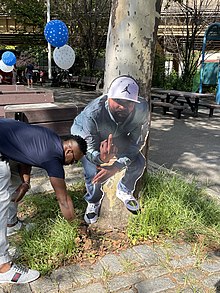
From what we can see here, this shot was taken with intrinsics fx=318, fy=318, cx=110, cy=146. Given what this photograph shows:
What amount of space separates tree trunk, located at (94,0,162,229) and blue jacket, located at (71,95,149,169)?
30 centimetres

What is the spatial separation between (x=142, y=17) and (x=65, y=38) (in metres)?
7.31

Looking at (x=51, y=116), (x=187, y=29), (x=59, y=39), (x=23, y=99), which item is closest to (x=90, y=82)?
(x=187, y=29)

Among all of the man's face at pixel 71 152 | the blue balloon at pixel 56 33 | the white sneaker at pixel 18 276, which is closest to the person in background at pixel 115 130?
the man's face at pixel 71 152

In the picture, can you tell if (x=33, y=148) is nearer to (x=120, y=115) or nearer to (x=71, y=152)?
(x=71, y=152)

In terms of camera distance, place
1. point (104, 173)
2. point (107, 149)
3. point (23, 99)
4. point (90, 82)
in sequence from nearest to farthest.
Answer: point (107, 149)
point (104, 173)
point (23, 99)
point (90, 82)

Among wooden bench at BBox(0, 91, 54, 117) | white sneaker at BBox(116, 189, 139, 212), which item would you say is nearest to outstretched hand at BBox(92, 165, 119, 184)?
white sneaker at BBox(116, 189, 139, 212)

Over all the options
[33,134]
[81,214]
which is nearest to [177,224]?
[81,214]

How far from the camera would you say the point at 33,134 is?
2457mm

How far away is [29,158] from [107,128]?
750 millimetres

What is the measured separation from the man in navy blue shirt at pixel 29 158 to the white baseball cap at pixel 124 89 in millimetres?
554

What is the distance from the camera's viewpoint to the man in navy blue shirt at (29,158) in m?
2.39

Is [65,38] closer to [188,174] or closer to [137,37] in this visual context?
[188,174]

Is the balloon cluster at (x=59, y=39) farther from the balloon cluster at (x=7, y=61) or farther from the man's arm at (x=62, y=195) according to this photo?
the man's arm at (x=62, y=195)

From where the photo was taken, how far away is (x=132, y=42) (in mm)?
2865
